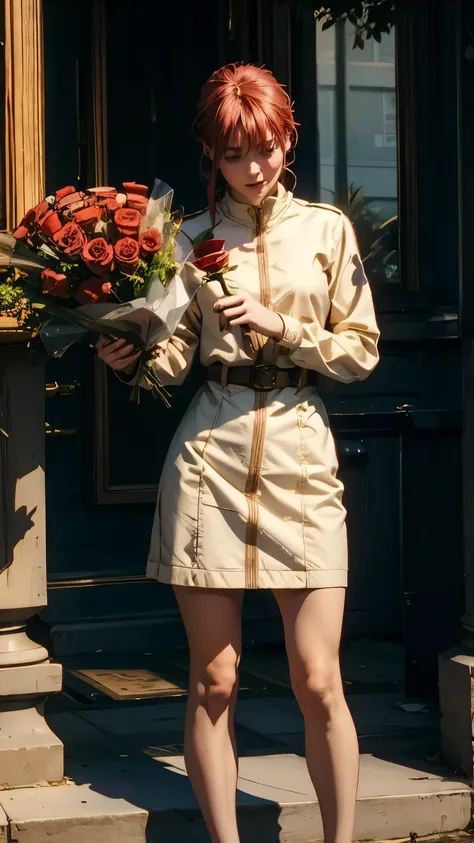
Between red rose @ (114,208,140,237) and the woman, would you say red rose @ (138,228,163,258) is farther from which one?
the woman

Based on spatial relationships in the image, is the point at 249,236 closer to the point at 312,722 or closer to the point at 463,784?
the point at 312,722

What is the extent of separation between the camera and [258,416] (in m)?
3.92

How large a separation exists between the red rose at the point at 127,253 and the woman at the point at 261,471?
0.25m

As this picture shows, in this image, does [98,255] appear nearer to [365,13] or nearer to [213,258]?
[213,258]

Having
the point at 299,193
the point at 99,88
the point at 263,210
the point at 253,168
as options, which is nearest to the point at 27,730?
the point at 263,210

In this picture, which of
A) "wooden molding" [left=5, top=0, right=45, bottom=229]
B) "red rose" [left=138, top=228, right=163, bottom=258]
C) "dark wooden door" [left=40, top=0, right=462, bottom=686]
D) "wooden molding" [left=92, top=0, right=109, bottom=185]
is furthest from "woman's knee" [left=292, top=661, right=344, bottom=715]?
"wooden molding" [left=92, top=0, right=109, bottom=185]

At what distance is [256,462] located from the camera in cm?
391

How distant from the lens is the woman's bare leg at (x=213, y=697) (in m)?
3.89

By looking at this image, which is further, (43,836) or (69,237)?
(43,836)

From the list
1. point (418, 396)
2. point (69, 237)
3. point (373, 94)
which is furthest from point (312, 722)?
point (373, 94)

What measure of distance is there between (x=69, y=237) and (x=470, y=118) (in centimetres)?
174

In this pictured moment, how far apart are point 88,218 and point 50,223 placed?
0.34 ft

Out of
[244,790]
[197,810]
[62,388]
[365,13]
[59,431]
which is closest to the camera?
[197,810]

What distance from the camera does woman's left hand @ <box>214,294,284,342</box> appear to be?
3.69 m
